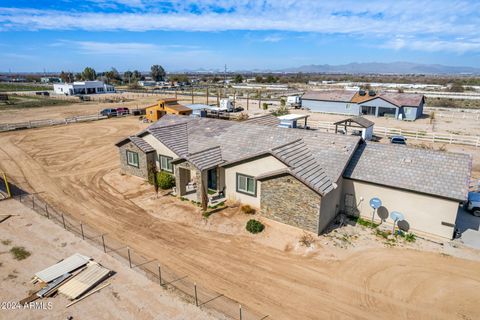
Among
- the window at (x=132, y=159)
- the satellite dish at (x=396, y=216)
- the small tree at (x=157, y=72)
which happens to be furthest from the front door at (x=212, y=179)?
the small tree at (x=157, y=72)

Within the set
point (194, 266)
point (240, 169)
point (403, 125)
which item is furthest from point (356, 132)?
point (194, 266)

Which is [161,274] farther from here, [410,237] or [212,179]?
[410,237]

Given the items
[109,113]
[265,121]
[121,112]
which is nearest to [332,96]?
[265,121]

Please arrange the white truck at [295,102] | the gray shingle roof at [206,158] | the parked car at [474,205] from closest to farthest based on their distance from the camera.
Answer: the parked car at [474,205] < the gray shingle roof at [206,158] < the white truck at [295,102]

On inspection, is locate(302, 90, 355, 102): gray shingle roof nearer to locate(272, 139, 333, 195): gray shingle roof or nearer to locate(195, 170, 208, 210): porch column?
locate(272, 139, 333, 195): gray shingle roof

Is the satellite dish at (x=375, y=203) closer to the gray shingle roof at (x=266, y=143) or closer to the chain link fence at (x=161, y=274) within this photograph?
the gray shingle roof at (x=266, y=143)

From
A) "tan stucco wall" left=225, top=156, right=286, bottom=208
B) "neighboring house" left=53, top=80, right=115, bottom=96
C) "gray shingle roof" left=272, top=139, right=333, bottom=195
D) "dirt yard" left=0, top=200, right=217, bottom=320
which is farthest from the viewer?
"neighboring house" left=53, top=80, right=115, bottom=96

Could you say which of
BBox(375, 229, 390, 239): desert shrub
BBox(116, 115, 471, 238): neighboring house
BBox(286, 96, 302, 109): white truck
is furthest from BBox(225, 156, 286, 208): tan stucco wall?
BBox(286, 96, 302, 109): white truck
